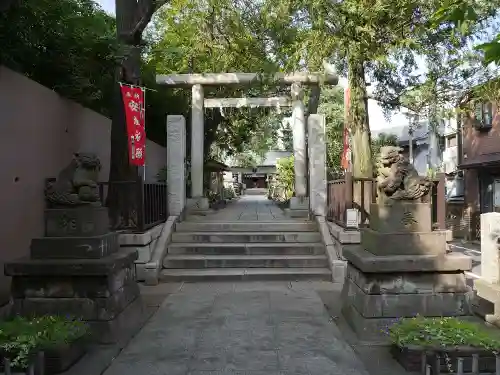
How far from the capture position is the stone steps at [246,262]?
876 cm

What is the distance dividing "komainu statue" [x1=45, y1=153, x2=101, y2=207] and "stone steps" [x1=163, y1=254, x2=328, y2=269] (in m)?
3.70

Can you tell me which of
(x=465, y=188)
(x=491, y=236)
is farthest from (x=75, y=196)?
(x=465, y=188)

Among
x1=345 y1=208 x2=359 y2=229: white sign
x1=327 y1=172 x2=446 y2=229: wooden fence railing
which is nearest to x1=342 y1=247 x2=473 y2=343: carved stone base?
x1=327 y1=172 x2=446 y2=229: wooden fence railing

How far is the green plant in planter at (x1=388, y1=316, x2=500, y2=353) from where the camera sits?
154 inches

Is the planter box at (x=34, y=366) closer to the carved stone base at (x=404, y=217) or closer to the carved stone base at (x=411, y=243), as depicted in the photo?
the carved stone base at (x=411, y=243)

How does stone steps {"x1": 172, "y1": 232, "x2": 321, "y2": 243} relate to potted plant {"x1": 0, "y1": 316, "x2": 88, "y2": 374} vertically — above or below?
above

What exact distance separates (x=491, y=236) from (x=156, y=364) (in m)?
4.43

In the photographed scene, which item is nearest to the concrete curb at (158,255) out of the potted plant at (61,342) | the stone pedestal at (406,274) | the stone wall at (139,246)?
the stone wall at (139,246)

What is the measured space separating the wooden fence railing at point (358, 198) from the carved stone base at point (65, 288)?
192 inches

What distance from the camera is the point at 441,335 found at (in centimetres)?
403

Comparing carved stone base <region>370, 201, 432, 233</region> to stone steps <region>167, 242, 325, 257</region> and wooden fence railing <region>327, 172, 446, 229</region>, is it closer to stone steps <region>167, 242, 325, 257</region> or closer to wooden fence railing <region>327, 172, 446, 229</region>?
wooden fence railing <region>327, 172, 446, 229</region>

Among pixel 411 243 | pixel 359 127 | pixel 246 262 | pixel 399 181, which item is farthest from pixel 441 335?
pixel 359 127

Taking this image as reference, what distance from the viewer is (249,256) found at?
9039 millimetres

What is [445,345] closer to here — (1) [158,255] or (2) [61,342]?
(2) [61,342]
